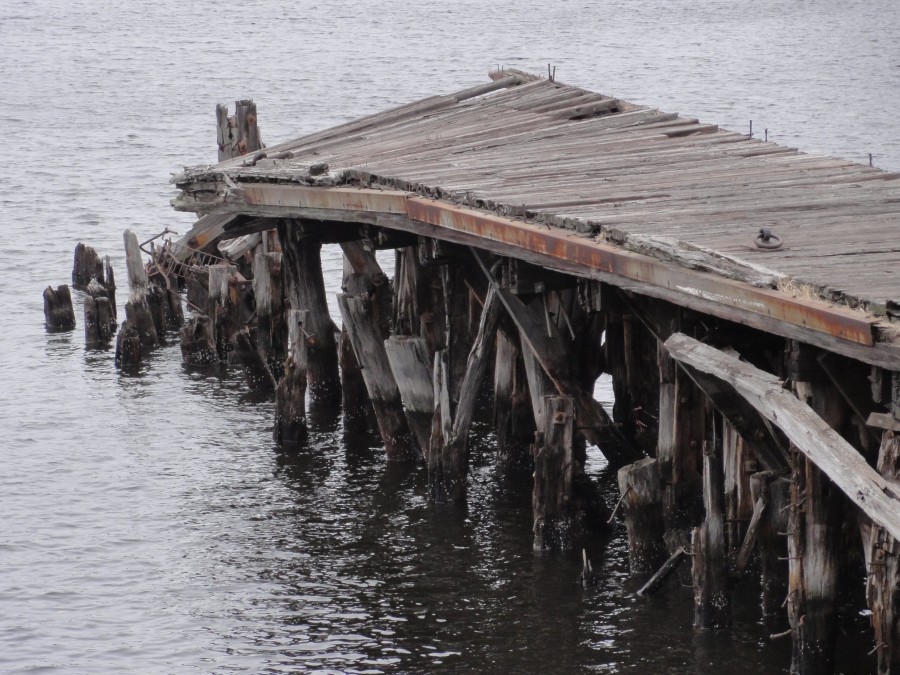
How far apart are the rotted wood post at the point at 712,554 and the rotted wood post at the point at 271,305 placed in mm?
7678

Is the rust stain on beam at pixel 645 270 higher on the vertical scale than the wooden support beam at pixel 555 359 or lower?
higher

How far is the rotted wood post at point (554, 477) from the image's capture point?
1073 cm

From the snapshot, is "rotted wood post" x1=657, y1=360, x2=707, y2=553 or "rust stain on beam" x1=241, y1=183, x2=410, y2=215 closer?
"rotted wood post" x1=657, y1=360, x2=707, y2=553

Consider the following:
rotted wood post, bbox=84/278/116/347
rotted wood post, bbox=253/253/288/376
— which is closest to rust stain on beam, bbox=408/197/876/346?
rotted wood post, bbox=253/253/288/376

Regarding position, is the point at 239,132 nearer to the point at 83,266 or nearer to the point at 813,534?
the point at 83,266

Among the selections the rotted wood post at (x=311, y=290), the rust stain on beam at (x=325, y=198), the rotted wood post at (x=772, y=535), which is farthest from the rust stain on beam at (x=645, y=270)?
the rotted wood post at (x=311, y=290)

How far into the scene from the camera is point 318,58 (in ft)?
169

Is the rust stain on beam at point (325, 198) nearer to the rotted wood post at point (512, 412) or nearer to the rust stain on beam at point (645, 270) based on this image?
the rust stain on beam at point (645, 270)

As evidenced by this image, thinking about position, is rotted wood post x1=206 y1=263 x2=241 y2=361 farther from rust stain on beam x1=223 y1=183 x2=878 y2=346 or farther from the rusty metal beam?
rust stain on beam x1=223 y1=183 x2=878 y2=346

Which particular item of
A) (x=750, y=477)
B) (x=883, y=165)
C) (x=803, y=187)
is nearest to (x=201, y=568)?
(x=750, y=477)

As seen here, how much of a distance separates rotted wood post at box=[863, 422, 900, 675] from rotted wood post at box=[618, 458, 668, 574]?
2460mm

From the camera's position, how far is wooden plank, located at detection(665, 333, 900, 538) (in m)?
7.16

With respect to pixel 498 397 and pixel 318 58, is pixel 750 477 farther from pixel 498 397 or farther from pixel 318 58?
pixel 318 58

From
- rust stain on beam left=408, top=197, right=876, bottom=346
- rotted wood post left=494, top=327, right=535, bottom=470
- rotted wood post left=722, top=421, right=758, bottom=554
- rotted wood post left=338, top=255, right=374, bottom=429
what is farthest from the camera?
rotted wood post left=338, top=255, right=374, bottom=429
